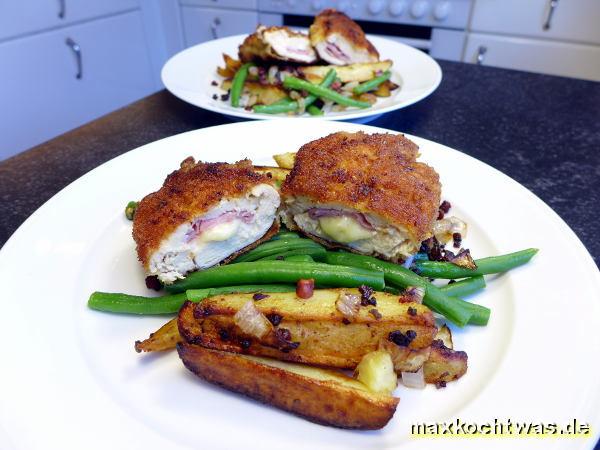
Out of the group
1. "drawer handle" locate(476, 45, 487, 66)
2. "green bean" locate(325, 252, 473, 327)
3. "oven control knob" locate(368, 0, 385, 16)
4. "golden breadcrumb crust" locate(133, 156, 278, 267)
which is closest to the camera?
"green bean" locate(325, 252, 473, 327)

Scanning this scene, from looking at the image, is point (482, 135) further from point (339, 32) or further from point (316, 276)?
point (316, 276)

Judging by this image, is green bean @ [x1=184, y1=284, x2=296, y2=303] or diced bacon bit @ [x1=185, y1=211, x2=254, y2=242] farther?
diced bacon bit @ [x1=185, y1=211, x2=254, y2=242]

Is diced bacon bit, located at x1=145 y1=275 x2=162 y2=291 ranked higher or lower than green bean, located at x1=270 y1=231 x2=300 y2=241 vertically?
lower

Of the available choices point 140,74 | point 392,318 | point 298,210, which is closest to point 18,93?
point 140,74

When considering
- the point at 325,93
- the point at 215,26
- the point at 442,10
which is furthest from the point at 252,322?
the point at 215,26

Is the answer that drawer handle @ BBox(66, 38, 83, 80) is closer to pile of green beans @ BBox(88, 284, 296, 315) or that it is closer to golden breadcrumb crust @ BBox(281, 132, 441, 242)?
golden breadcrumb crust @ BBox(281, 132, 441, 242)

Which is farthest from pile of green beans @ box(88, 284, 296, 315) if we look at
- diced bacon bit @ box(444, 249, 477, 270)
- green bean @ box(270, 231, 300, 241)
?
diced bacon bit @ box(444, 249, 477, 270)

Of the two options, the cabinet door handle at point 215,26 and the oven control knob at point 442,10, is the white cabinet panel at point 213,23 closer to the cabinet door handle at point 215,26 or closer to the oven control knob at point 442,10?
the cabinet door handle at point 215,26
